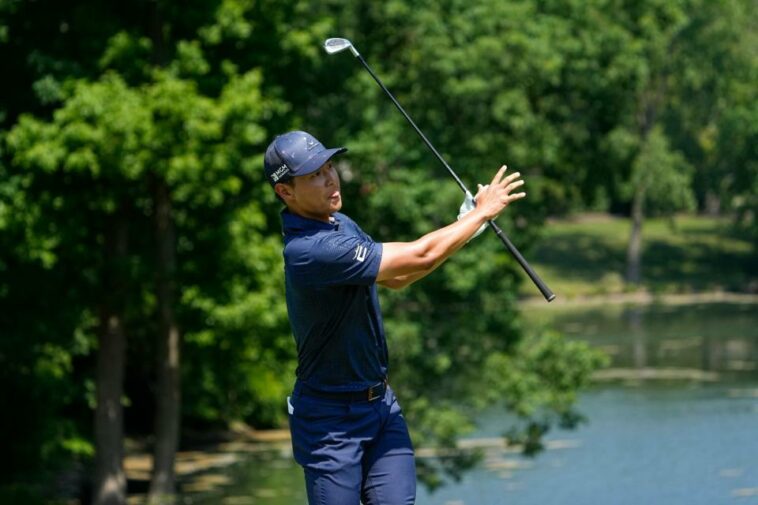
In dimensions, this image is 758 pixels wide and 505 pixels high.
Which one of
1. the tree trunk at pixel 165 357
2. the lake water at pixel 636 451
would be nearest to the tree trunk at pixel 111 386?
the tree trunk at pixel 165 357

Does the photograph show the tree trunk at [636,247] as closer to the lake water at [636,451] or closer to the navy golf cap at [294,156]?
the lake water at [636,451]

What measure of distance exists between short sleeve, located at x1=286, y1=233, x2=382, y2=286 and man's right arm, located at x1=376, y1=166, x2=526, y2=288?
49 mm

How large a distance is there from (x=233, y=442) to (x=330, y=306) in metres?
21.7

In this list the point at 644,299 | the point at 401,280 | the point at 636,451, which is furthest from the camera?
the point at 644,299

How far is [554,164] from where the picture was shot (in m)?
27.4

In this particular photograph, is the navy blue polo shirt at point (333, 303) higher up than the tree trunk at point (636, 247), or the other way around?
the navy blue polo shirt at point (333, 303)

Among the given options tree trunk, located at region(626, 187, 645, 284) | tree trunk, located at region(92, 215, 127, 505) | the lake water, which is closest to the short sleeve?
the lake water

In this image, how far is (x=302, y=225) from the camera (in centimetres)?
569

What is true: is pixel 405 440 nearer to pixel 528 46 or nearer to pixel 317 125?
pixel 317 125

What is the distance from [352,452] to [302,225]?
32.9 inches

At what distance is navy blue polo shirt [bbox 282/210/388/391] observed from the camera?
5.54 meters

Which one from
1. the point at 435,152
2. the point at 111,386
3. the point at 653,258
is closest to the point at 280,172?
the point at 435,152

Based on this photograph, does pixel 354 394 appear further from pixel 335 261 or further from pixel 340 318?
pixel 335 261

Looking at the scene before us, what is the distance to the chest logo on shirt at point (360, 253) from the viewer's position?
18.1 feet
